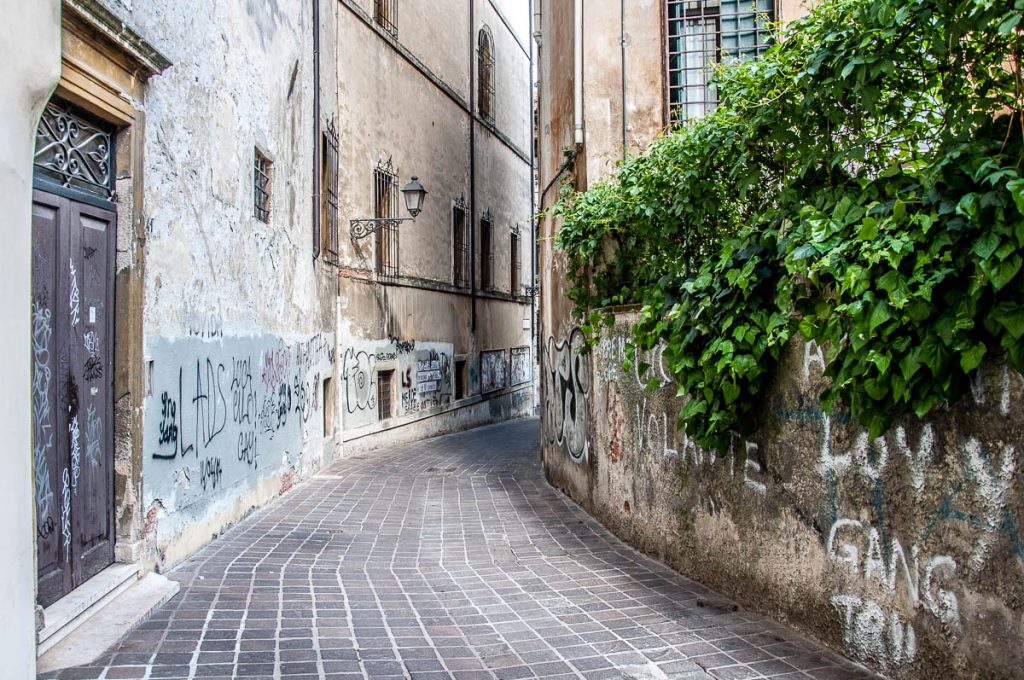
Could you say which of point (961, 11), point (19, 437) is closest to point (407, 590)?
point (19, 437)

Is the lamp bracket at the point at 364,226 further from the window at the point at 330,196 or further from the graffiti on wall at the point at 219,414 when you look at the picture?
the graffiti on wall at the point at 219,414

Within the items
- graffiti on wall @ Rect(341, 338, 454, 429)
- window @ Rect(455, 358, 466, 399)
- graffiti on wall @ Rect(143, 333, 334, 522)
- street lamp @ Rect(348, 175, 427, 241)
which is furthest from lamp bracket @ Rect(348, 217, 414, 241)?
window @ Rect(455, 358, 466, 399)

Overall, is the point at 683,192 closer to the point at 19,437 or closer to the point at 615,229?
the point at 615,229

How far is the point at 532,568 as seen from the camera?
6.37 meters

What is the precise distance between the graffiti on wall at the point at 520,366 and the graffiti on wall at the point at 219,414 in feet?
44.3

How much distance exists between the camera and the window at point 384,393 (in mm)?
15367

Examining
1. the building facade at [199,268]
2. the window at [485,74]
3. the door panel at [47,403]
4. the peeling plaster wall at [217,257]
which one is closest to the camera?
the door panel at [47,403]

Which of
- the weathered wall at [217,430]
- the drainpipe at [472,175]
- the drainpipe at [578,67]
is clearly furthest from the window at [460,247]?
the drainpipe at [578,67]

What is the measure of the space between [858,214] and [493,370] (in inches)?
729

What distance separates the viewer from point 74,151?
5125mm

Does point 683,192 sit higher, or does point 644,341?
point 683,192

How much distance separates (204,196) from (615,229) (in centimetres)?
354

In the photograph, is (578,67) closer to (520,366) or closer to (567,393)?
(567,393)

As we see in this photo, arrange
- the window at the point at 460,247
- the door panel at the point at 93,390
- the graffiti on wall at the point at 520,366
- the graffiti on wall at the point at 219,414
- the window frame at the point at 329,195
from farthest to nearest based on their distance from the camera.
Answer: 1. the graffiti on wall at the point at 520,366
2. the window at the point at 460,247
3. the window frame at the point at 329,195
4. the graffiti on wall at the point at 219,414
5. the door panel at the point at 93,390
